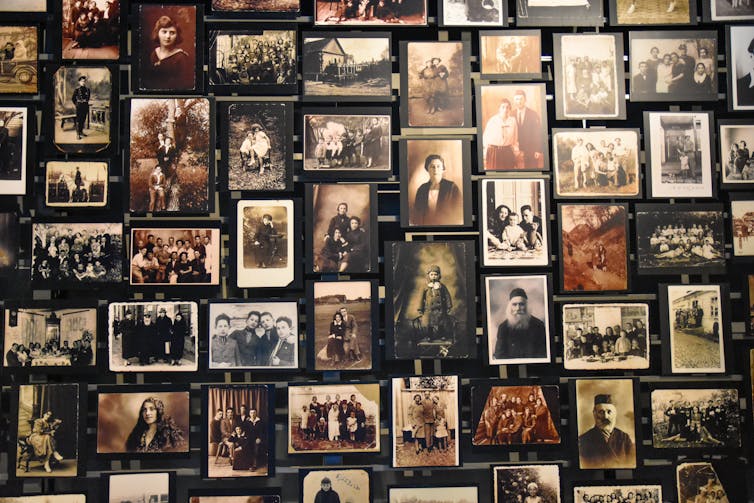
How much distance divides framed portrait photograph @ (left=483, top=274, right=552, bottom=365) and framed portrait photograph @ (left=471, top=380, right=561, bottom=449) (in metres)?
0.13

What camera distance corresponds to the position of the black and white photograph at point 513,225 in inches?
133

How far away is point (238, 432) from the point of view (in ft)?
10.8

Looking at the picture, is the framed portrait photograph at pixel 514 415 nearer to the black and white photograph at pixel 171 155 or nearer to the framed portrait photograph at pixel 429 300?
the framed portrait photograph at pixel 429 300

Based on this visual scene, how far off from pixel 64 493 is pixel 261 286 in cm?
127

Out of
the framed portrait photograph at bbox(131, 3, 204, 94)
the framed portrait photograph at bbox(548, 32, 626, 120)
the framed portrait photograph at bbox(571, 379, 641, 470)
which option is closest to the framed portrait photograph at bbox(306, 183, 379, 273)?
the framed portrait photograph at bbox(131, 3, 204, 94)

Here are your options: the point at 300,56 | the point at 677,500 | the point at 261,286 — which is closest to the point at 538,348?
the point at 677,500

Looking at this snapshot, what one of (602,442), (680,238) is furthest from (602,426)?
(680,238)

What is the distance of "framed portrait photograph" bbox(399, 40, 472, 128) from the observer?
3.43 m

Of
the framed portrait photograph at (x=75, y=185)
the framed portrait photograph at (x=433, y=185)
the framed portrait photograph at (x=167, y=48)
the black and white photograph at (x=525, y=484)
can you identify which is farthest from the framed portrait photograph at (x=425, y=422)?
the framed portrait photograph at (x=167, y=48)

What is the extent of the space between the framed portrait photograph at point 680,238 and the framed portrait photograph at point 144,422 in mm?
2207

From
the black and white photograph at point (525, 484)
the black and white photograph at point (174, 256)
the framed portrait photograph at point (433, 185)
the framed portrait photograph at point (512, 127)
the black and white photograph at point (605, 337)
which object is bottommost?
the black and white photograph at point (525, 484)

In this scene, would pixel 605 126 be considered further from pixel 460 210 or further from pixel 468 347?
pixel 468 347

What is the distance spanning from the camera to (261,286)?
333 centimetres

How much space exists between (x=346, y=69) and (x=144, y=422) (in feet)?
6.06
